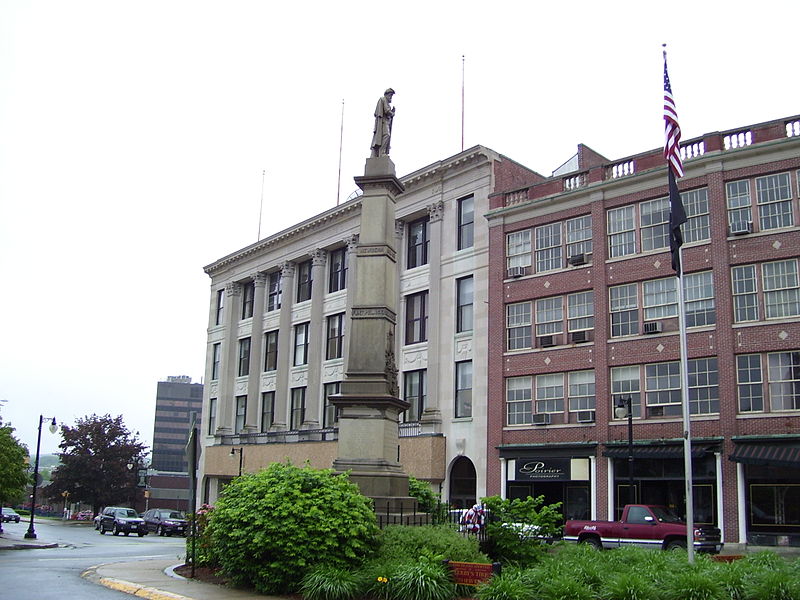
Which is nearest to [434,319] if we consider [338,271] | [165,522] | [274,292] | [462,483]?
[462,483]

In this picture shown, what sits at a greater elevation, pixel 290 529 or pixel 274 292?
pixel 274 292

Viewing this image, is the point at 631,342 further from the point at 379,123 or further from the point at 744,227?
the point at 379,123

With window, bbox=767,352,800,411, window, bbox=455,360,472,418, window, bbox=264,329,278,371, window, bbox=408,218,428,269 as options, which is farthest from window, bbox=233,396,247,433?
window, bbox=767,352,800,411

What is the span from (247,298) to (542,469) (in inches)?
1160

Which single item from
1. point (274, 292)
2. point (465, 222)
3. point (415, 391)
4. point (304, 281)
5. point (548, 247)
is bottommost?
point (415, 391)

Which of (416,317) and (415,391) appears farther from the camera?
(416,317)

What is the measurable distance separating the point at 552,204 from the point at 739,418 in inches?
492

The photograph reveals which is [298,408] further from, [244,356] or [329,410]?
[244,356]

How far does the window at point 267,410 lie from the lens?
179 feet

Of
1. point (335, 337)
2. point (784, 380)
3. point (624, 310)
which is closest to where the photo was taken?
point (784, 380)

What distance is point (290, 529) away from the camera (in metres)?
15.6

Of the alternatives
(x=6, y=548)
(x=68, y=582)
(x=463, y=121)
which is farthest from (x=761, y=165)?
(x=6, y=548)

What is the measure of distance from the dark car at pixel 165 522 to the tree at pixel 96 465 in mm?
31396

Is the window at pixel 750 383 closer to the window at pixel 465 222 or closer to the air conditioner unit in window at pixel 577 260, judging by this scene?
the air conditioner unit in window at pixel 577 260
